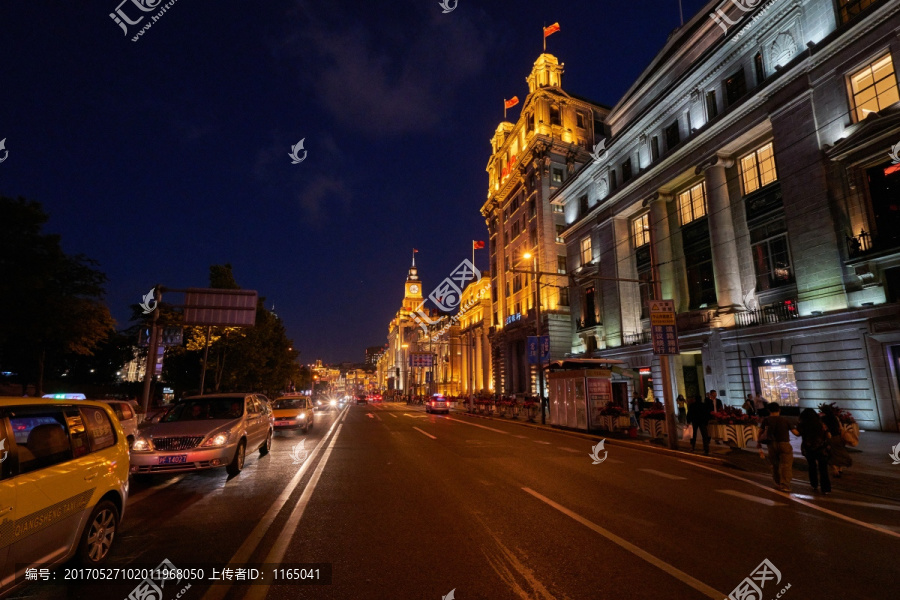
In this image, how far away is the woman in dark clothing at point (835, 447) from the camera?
9.26 metres

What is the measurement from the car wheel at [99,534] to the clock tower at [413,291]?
A: 14255cm

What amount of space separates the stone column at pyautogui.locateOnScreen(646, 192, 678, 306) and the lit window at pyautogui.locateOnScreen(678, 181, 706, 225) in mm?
990

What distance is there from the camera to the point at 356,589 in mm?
4066

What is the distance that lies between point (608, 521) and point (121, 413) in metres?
14.8

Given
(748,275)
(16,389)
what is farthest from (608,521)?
(16,389)

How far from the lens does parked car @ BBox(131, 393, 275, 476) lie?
27.6 ft

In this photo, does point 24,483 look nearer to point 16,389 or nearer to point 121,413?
point 121,413

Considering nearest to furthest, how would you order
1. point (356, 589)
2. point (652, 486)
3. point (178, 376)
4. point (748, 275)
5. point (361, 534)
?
point (356, 589), point (361, 534), point (652, 486), point (748, 275), point (178, 376)

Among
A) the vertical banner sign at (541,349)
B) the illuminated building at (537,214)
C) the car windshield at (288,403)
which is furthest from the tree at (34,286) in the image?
the illuminated building at (537,214)

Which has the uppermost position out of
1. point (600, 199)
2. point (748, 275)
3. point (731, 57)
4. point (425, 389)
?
point (731, 57)

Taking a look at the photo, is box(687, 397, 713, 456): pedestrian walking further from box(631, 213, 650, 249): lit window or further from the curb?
box(631, 213, 650, 249): lit window

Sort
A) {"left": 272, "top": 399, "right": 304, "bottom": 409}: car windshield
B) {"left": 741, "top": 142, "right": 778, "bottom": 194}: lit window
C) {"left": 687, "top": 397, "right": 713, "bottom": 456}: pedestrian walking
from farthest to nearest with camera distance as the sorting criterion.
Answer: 1. {"left": 272, "top": 399, "right": 304, "bottom": 409}: car windshield
2. {"left": 741, "top": 142, "right": 778, "bottom": 194}: lit window
3. {"left": 687, "top": 397, "right": 713, "bottom": 456}: pedestrian walking

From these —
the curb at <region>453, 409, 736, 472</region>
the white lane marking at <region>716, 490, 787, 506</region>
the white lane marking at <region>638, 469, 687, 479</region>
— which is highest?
the white lane marking at <region>716, 490, 787, 506</region>

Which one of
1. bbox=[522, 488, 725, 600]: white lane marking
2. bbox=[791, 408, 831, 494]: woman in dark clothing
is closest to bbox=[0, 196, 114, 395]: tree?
bbox=[522, 488, 725, 600]: white lane marking
